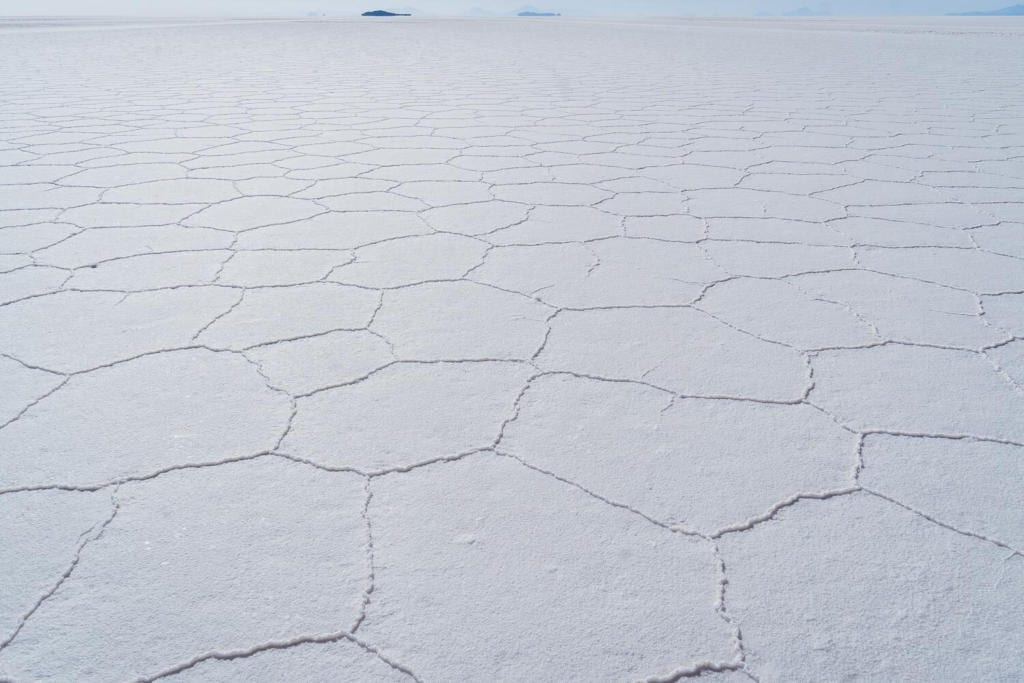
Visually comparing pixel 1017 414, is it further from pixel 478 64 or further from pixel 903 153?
pixel 478 64

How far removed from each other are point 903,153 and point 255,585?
3363 mm

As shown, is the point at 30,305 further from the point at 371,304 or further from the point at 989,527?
the point at 989,527

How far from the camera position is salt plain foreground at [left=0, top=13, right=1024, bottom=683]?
759 millimetres

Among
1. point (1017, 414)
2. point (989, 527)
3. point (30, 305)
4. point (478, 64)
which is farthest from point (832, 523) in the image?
point (478, 64)

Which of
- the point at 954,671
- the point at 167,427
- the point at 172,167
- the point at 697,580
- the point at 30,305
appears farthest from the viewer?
the point at 172,167

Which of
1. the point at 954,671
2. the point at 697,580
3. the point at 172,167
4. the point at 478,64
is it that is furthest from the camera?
the point at 478,64

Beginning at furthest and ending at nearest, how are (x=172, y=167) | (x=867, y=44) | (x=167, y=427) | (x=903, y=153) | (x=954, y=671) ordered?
(x=867, y=44) → (x=903, y=153) → (x=172, y=167) → (x=167, y=427) → (x=954, y=671)

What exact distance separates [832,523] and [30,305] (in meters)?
1.66

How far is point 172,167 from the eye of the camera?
271 cm

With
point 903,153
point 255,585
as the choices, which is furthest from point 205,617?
point 903,153

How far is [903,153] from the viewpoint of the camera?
311cm

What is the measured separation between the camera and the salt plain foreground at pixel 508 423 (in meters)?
0.76

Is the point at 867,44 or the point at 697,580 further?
the point at 867,44

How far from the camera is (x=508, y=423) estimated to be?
3.68ft
